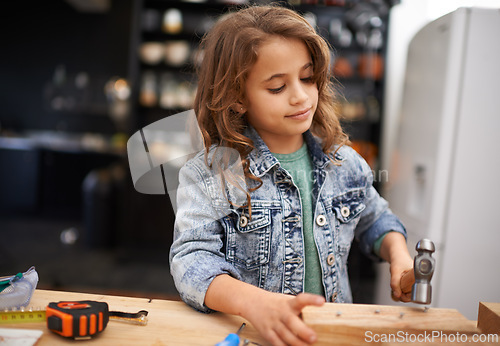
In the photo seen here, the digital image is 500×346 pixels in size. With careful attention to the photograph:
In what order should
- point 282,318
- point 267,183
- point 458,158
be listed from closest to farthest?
point 282,318, point 267,183, point 458,158

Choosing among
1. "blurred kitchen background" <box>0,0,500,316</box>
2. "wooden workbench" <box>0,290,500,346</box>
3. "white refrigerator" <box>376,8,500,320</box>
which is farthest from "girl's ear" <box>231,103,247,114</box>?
"blurred kitchen background" <box>0,0,500,316</box>

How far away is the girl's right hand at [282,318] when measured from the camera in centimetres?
61

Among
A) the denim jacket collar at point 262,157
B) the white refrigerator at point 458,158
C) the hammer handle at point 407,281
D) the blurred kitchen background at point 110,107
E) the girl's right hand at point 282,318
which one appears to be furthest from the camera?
the blurred kitchen background at point 110,107

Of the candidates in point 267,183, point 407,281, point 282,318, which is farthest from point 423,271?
point 267,183

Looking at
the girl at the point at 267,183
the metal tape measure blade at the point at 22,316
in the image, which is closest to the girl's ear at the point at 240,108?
the girl at the point at 267,183

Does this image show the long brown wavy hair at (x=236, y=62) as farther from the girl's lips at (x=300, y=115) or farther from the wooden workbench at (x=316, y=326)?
the wooden workbench at (x=316, y=326)

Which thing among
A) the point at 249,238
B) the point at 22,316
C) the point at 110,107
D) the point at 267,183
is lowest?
the point at 22,316

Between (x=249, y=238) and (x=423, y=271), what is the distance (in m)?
0.34

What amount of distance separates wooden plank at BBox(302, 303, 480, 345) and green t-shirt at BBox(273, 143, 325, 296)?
242 mm

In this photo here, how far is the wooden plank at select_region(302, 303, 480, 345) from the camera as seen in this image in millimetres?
641

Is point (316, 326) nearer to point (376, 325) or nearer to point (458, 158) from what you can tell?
point (376, 325)

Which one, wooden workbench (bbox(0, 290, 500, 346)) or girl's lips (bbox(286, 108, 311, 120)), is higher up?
girl's lips (bbox(286, 108, 311, 120))

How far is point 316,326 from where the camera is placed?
2.08ft

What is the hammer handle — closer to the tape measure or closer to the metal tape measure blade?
the tape measure
